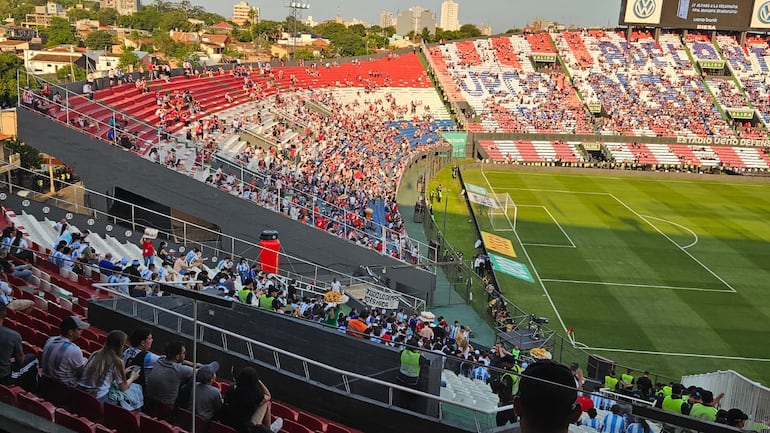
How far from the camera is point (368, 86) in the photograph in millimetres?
57344

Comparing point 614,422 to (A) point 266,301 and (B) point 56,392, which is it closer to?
(B) point 56,392

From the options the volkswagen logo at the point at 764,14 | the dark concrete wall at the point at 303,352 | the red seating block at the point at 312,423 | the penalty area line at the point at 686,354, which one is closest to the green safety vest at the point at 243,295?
the dark concrete wall at the point at 303,352

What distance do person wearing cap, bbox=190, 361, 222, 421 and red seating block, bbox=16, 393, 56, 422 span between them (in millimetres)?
1238

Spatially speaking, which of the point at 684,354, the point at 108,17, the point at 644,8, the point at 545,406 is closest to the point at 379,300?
the point at 684,354

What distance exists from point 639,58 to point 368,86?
26537 millimetres

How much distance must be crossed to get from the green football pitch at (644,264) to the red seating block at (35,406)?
47.7ft

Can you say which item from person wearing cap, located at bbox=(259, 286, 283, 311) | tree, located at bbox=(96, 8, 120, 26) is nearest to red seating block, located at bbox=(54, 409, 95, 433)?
person wearing cap, located at bbox=(259, 286, 283, 311)

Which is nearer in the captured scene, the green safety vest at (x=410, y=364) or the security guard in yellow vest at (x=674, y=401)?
the green safety vest at (x=410, y=364)

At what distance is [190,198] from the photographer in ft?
72.3

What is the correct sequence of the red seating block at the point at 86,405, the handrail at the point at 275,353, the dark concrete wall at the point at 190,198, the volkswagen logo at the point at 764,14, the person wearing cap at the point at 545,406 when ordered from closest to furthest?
the person wearing cap at the point at 545,406 < the red seating block at the point at 86,405 < the handrail at the point at 275,353 < the dark concrete wall at the point at 190,198 < the volkswagen logo at the point at 764,14

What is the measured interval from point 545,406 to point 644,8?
7014 cm

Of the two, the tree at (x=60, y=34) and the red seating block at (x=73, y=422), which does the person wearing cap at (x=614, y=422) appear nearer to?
the red seating block at (x=73, y=422)

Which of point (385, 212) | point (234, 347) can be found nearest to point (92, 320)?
point (234, 347)

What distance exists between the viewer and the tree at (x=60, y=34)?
125m
